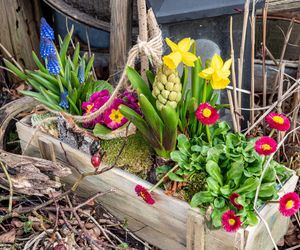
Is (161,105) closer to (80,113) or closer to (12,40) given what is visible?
(80,113)

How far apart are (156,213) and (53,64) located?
66 cm

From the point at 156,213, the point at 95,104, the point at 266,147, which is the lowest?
the point at 156,213

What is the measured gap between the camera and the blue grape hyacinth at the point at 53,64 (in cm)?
172

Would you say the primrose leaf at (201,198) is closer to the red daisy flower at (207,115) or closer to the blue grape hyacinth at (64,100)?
the red daisy flower at (207,115)

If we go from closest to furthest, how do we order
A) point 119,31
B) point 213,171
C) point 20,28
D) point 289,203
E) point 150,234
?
point 289,203 → point 213,171 → point 150,234 → point 119,31 → point 20,28

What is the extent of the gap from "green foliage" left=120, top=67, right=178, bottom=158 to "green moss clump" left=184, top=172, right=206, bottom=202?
123 mm

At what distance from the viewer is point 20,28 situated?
249 cm

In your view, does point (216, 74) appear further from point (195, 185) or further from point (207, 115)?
point (195, 185)

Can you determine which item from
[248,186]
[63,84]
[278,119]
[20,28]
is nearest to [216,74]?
[278,119]

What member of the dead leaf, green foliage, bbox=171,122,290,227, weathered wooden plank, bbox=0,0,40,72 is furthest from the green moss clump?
weathered wooden plank, bbox=0,0,40,72

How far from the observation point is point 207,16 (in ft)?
5.54

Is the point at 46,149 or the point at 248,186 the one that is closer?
the point at 248,186

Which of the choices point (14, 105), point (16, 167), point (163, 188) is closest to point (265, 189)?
point (163, 188)

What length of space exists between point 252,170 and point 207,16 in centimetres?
60
